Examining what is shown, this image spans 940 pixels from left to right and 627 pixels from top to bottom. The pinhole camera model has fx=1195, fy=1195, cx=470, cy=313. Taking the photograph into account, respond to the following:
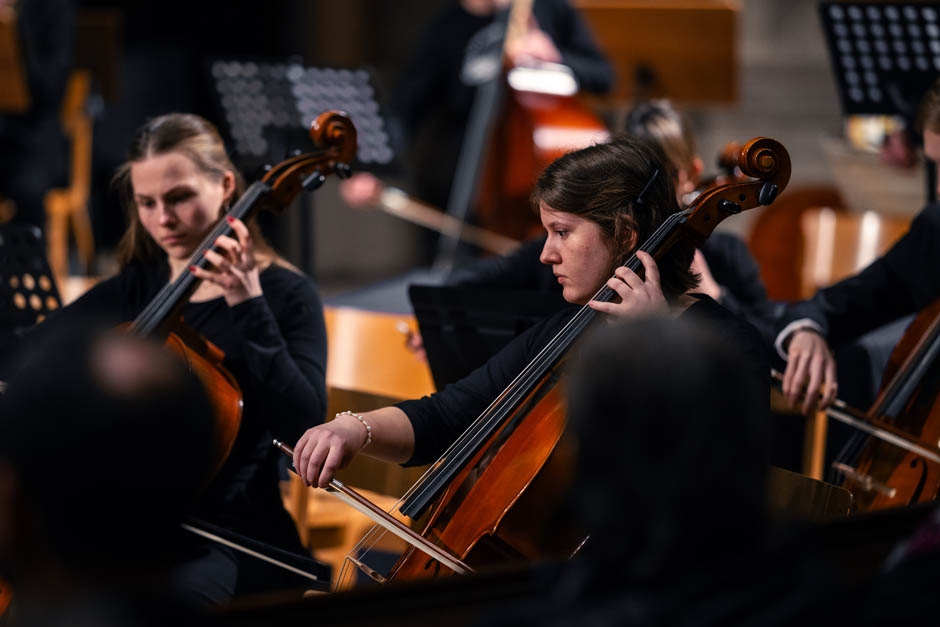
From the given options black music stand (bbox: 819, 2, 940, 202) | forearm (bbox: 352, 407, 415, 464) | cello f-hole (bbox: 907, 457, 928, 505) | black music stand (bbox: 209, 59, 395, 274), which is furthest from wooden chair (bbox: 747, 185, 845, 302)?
forearm (bbox: 352, 407, 415, 464)

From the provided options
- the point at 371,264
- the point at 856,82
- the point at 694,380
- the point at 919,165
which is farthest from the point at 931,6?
the point at 371,264

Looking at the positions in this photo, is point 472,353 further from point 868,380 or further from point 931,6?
point 931,6

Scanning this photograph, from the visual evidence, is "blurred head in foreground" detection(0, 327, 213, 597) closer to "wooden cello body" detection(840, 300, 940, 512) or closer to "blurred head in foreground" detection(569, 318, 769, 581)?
"blurred head in foreground" detection(569, 318, 769, 581)

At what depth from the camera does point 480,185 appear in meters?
3.96

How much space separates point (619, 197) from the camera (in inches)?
60.7

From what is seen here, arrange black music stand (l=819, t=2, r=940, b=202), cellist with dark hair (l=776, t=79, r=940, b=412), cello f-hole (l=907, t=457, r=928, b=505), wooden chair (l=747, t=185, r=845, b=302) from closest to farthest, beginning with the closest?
cello f-hole (l=907, t=457, r=928, b=505) → cellist with dark hair (l=776, t=79, r=940, b=412) → black music stand (l=819, t=2, r=940, b=202) → wooden chair (l=747, t=185, r=845, b=302)

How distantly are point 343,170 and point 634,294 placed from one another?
0.68 metres

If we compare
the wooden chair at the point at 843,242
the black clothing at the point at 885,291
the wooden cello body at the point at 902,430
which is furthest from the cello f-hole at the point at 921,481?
the wooden chair at the point at 843,242

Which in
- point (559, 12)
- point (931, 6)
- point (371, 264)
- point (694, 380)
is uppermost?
point (694, 380)

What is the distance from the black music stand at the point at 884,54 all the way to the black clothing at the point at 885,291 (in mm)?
895

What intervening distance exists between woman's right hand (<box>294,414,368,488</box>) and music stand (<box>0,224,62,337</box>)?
0.84 metres

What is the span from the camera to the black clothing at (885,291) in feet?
6.52

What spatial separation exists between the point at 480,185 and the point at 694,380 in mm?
3263

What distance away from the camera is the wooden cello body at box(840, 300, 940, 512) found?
5.61 ft
